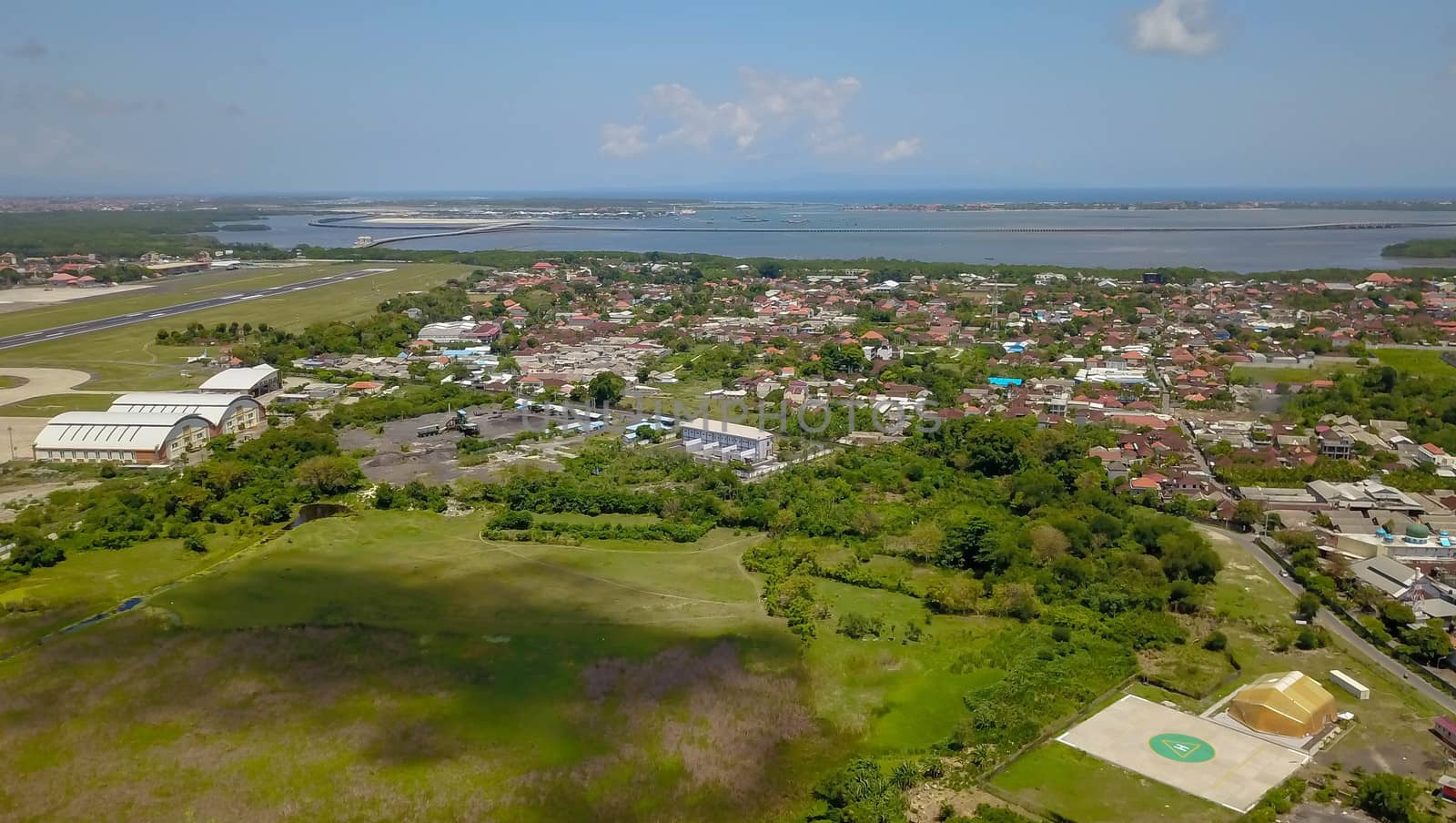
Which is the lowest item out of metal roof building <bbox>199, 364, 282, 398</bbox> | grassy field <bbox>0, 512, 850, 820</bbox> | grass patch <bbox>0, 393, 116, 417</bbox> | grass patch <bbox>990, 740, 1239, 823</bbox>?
grassy field <bbox>0, 512, 850, 820</bbox>

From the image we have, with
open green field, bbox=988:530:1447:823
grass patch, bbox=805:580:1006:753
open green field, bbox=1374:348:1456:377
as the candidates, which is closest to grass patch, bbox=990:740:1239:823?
open green field, bbox=988:530:1447:823

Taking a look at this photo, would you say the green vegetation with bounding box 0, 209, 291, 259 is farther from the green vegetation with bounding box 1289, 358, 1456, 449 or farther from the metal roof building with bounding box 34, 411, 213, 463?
the green vegetation with bounding box 1289, 358, 1456, 449

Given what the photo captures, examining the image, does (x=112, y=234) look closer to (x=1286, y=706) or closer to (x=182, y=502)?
(x=182, y=502)

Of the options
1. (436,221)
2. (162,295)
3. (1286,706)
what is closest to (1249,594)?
(1286,706)

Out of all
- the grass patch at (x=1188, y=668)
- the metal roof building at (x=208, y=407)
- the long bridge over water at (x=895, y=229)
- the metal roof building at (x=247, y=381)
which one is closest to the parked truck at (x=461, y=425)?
the metal roof building at (x=208, y=407)

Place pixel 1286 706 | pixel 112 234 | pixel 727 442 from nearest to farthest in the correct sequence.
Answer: pixel 1286 706, pixel 727 442, pixel 112 234

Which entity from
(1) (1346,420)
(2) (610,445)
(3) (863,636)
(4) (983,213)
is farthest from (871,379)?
(4) (983,213)

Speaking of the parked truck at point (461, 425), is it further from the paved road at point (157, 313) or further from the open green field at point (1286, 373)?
the open green field at point (1286, 373)
